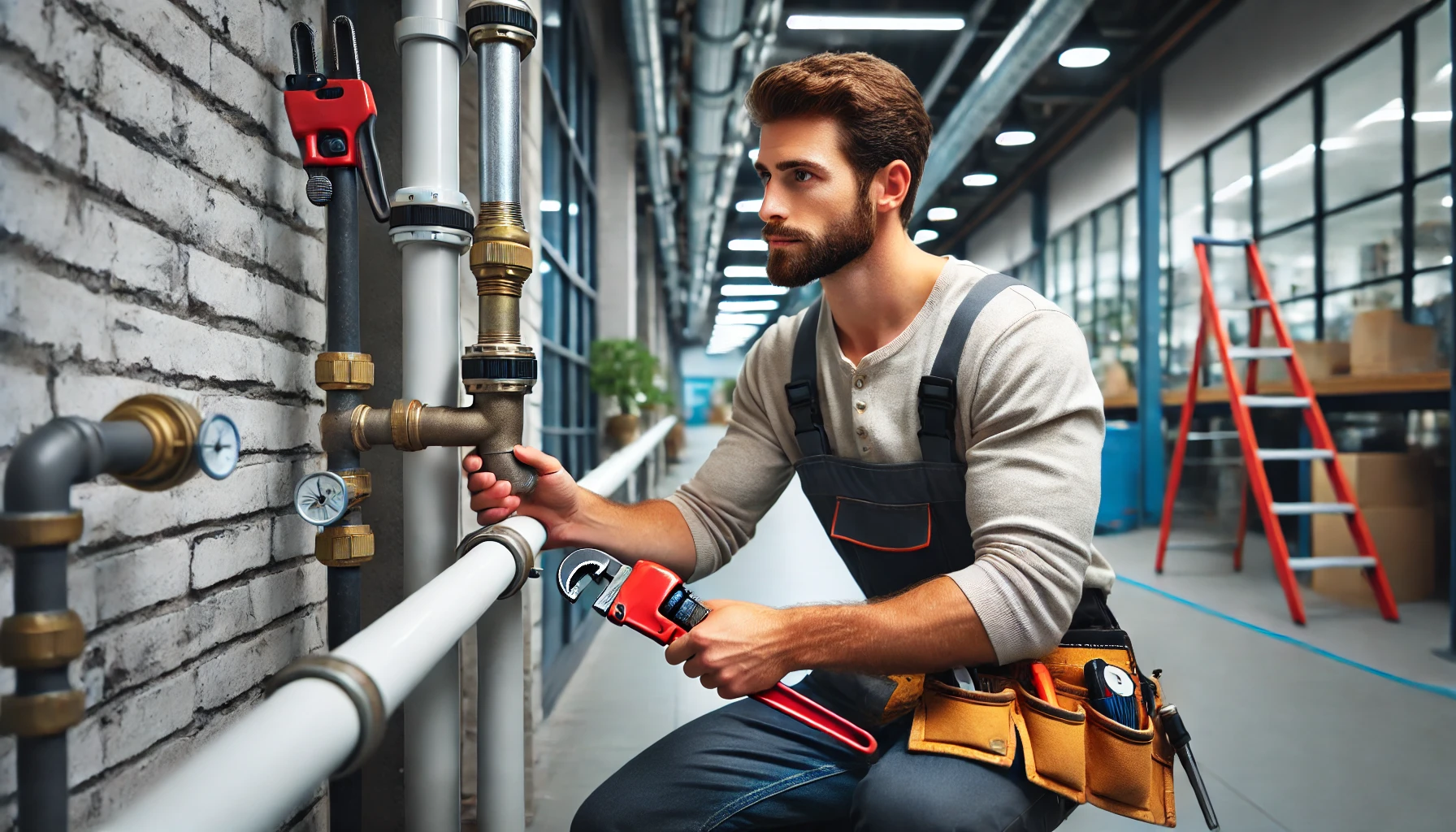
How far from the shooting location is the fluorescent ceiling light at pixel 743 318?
2195 centimetres

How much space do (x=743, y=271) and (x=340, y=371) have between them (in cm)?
1466

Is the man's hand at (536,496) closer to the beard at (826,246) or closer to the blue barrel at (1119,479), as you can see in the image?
the beard at (826,246)

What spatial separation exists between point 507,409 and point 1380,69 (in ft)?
19.5

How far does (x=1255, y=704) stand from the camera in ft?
8.70

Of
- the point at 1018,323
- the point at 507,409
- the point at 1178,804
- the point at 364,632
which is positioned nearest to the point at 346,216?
the point at 507,409

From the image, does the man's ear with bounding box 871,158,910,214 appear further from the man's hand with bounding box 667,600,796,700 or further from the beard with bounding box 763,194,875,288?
the man's hand with bounding box 667,600,796,700

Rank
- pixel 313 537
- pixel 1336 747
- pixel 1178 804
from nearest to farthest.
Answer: pixel 313 537, pixel 1178 804, pixel 1336 747

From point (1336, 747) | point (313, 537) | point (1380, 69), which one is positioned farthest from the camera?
point (1380, 69)

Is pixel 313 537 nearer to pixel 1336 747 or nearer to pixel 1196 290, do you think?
pixel 1336 747

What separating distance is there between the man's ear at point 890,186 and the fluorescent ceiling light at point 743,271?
527 inches

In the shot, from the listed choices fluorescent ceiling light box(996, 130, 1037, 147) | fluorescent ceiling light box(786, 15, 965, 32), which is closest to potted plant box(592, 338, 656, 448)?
fluorescent ceiling light box(786, 15, 965, 32)

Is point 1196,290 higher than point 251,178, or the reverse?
point 1196,290

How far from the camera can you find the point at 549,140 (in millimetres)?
3270

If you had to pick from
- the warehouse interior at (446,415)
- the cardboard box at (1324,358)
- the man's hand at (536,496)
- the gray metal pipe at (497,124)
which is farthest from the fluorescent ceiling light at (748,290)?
the gray metal pipe at (497,124)
